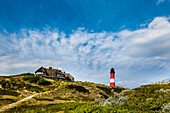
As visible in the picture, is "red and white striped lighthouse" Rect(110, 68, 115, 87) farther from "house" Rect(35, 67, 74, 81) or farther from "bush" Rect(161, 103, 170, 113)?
"bush" Rect(161, 103, 170, 113)

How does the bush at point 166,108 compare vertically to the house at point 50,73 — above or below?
below

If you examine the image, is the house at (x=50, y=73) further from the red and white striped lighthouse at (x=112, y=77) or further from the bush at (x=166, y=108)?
the bush at (x=166, y=108)

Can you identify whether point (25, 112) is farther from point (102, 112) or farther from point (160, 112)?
point (160, 112)

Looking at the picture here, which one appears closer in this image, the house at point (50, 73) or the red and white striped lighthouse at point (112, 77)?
the red and white striped lighthouse at point (112, 77)

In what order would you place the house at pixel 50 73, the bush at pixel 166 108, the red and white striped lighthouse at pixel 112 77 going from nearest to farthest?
1. the bush at pixel 166 108
2. the red and white striped lighthouse at pixel 112 77
3. the house at pixel 50 73

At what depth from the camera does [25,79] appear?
44719 mm

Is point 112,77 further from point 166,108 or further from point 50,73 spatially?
point 166,108

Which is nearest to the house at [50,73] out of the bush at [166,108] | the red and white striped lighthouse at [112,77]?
the red and white striped lighthouse at [112,77]

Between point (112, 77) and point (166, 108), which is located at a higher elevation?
point (112, 77)

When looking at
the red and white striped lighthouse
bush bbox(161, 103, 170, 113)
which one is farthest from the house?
bush bbox(161, 103, 170, 113)

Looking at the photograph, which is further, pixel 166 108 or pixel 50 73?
pixel 50 73

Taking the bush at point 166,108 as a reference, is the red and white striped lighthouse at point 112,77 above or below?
above

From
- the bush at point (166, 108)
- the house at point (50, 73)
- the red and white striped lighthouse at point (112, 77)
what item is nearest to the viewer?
the bush at point (166, 108)

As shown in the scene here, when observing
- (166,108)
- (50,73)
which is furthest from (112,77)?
(166,108)
